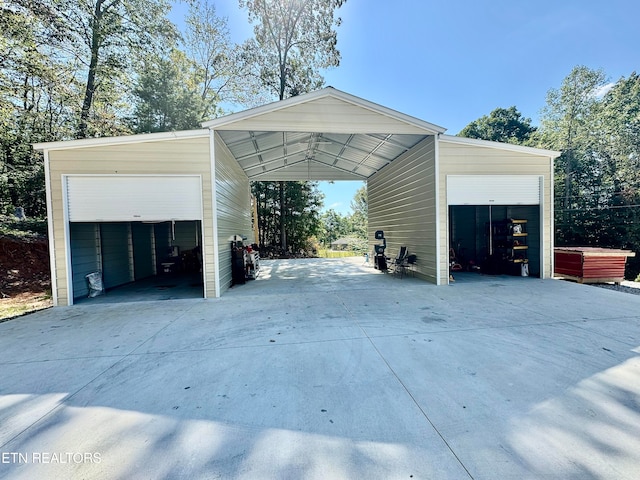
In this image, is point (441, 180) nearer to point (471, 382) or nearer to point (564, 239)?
point (471, 382)

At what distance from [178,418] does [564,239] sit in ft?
62.4

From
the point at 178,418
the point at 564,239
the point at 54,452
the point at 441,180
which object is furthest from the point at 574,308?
the point at 564,239

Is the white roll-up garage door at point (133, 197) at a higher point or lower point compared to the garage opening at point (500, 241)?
higher

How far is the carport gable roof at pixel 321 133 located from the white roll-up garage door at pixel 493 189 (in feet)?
4.66

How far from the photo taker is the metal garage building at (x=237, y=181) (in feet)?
17.1

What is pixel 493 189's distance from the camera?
6.54 m

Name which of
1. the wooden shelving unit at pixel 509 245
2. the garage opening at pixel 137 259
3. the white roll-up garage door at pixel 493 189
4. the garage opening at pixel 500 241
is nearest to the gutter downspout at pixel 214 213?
the garage opening at pixel 137 259

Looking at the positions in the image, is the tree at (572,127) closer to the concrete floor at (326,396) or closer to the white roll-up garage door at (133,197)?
the concrete floor at (326,396)

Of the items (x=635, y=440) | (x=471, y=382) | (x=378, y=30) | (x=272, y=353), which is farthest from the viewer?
(x=378, y=30)

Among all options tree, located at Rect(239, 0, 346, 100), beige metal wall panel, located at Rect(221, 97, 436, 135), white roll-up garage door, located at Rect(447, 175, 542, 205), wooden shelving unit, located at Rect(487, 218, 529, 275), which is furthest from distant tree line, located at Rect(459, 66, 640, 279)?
beige metal wall panel, located at Rect(221, 97, 436, 135)

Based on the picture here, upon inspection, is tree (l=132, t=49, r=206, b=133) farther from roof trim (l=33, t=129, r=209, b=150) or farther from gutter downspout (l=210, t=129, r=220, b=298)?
gutter downspout (l=210, t=129, r=220, b=298)

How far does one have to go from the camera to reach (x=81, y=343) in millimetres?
3332

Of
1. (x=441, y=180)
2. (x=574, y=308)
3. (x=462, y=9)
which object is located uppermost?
(x=462, y=9)

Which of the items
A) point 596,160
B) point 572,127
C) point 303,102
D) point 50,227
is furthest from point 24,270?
point 596,160
